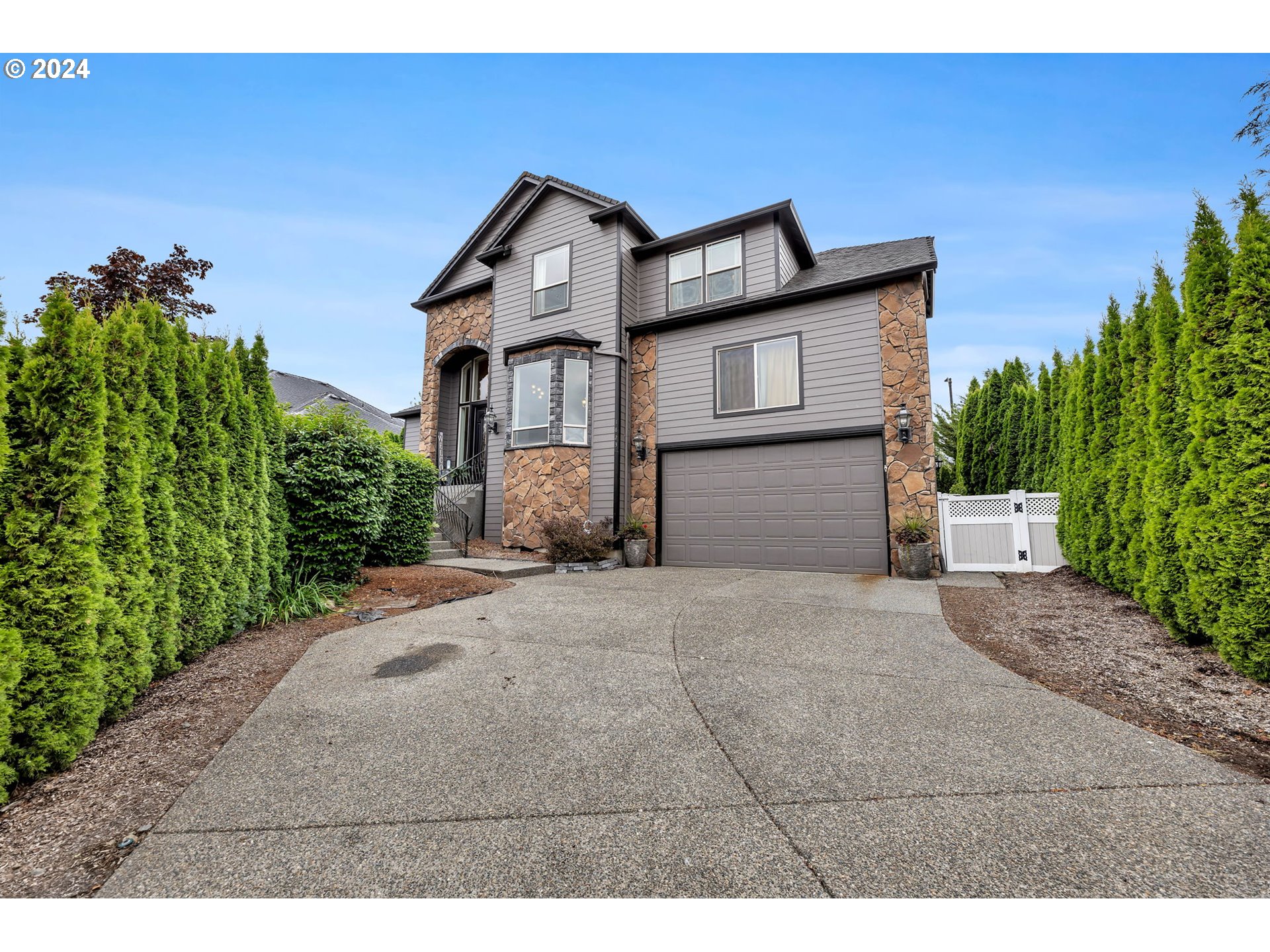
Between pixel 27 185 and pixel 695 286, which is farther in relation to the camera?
pixel 695 286

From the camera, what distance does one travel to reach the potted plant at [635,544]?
9555mm

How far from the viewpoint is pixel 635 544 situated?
9.56 metres

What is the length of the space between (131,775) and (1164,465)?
748cm

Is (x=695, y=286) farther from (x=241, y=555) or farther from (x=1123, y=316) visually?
(x=241, y=555)

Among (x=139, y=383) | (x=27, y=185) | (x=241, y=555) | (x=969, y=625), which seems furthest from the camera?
(x=27, y=185)

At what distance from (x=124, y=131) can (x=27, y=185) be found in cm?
183

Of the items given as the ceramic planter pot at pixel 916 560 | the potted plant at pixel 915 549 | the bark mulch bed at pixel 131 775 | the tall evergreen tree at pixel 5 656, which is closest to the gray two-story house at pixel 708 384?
the potted plant at pixel 915 549

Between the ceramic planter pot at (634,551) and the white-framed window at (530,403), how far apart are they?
2.75m

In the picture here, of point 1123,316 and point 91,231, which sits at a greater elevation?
point 91,231

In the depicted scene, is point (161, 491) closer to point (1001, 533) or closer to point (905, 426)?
point (905, 426)

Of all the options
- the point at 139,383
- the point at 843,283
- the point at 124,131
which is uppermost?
the point at 124,131

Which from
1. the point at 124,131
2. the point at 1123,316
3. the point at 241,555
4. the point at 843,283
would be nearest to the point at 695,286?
the point at 843,283

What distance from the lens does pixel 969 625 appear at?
4984 millimetres

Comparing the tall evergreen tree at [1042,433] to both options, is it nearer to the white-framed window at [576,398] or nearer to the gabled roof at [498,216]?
the white-framed window at [576,398]
